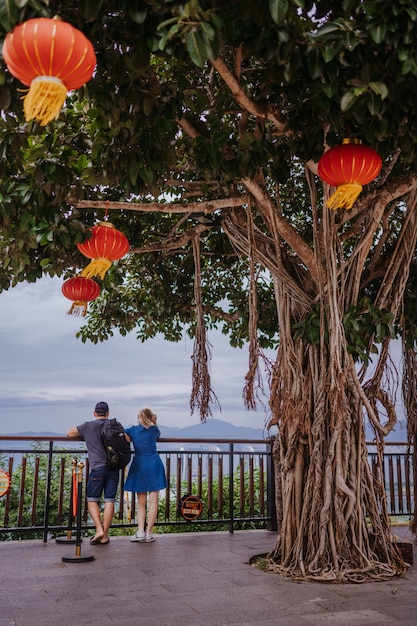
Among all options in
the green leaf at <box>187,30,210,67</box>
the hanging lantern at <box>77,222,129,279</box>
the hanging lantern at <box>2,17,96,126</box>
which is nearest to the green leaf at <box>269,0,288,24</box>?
the green leaf at <box>187,30,210,67</box>

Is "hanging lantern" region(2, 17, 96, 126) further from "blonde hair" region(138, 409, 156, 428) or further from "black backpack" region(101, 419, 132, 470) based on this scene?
"blonde hair" region(138, 409, 156, 428)

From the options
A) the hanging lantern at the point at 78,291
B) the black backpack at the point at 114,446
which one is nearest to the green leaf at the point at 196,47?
the hanging lantern at the point at 78,291

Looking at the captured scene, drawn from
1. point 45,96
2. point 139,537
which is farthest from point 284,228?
point 139,537

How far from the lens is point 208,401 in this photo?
5.09 m

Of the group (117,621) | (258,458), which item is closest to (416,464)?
(258,458)

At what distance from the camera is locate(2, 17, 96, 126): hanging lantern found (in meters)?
2.15

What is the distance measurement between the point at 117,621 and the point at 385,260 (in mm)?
3482

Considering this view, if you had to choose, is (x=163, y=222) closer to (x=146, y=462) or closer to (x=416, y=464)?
(x=146, y=462)

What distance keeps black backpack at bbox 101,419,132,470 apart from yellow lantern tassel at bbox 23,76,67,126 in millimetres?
3525

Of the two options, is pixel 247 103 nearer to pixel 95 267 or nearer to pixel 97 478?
pixel 95 267

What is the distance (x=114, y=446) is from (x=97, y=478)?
327 mm

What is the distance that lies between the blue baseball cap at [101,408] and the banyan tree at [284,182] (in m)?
0.99

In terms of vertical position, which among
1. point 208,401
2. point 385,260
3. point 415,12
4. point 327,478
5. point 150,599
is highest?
point 415,12

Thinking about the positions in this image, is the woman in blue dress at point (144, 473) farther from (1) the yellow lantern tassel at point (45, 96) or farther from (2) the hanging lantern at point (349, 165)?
(1) the yellow lantern tassel at point (45, 96)
